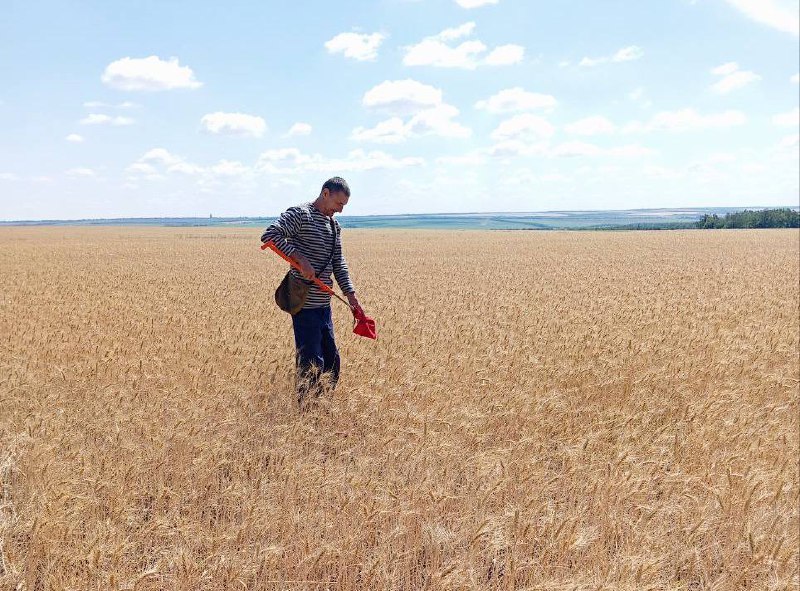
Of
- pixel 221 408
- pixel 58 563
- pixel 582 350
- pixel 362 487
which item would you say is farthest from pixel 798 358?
pixel 58 563

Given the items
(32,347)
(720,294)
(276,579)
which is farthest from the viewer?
(720,294)

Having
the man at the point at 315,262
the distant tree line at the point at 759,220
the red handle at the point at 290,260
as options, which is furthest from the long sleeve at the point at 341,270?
the distant tree line at the point at 759,220

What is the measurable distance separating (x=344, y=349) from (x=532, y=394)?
267cm

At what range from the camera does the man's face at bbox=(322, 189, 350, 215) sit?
475cm

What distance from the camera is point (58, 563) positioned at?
2.66 m

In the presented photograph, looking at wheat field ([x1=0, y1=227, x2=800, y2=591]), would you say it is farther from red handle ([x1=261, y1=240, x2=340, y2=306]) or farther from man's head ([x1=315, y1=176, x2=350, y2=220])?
man's head ([x1=315, y1=176, x2=350, y2=220])

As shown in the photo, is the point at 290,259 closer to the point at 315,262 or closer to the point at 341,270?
the point at 315,262

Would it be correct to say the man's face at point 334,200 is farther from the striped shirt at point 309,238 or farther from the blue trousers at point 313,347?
the blue trousers at point 313,347

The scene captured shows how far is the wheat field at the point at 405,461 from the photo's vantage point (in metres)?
2.72

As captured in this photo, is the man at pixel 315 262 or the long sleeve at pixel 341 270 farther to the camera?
the long sleeve at pixel 341 270

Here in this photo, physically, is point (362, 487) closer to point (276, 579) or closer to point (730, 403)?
point (276, 579)

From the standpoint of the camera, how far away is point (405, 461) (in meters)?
3.80

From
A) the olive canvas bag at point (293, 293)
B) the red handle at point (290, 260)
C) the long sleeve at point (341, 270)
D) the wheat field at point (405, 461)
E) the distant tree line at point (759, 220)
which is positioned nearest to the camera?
the wheat field at point (405, 461)

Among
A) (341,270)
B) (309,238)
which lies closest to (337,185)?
(309,238)
